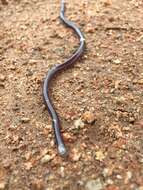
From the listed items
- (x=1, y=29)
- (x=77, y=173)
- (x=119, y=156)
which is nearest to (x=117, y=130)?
(x=119, y=156)

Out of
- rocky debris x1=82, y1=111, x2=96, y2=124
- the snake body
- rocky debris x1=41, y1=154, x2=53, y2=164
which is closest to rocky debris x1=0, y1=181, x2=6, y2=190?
rocky debris x1=41, y1=154, x2=53, y2=164

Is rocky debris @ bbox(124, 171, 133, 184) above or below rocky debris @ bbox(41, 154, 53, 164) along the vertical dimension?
below

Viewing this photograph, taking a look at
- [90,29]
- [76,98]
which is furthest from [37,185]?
[90,29]

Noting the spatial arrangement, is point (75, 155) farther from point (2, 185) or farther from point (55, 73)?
point (55, 73)

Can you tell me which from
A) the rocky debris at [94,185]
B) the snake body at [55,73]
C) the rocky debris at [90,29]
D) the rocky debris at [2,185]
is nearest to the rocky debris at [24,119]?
the snake body at [55,73]

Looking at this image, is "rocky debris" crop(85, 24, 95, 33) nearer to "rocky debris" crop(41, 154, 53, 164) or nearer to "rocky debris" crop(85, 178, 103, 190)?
"rocky debris" crop(41, 154, 53, 164)

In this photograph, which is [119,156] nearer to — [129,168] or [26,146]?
[129,168]

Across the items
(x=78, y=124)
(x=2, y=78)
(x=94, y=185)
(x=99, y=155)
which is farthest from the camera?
(x=2, y=78)

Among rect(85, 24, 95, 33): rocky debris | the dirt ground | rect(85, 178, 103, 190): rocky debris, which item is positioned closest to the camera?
rect(85, 178, 103, 190): rocky debris
